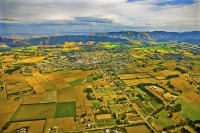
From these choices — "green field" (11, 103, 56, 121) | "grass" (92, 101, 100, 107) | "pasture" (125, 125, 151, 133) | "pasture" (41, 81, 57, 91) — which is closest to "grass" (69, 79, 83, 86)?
"pasture" (41, 81, 57, 91)

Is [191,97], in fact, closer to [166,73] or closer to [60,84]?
[166,73]

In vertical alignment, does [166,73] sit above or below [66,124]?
above

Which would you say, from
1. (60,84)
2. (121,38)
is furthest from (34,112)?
(121,38)

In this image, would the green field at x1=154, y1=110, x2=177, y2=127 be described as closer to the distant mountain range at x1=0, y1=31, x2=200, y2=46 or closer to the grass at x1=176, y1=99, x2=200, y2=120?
the grass at x1=176, y1=99, x2=200, y2=120

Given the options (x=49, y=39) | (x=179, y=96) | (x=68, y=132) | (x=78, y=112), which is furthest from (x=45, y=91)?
(x=49, y=39)

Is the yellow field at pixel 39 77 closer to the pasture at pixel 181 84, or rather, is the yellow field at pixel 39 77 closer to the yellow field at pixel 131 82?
the yellow field at pixel 131 82
